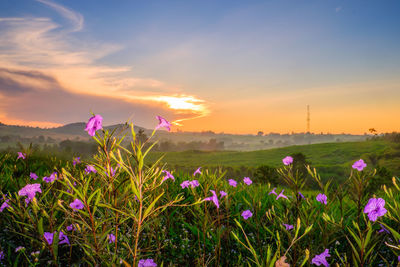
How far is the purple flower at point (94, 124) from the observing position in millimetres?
1637

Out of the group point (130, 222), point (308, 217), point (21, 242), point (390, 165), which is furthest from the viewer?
point (390, 165)

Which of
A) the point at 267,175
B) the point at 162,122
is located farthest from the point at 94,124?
the point at 267,175

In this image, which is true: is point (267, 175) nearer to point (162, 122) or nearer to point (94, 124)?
point (162, 122)

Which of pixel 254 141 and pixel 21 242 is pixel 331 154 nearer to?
pixel 21 242

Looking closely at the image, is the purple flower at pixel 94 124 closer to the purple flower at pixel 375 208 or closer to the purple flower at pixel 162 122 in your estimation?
the purple flower at pixel 162 122

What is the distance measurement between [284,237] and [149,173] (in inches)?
104

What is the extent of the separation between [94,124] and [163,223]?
3.20m

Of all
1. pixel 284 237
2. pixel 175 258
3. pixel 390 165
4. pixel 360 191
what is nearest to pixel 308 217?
pixel 360 191

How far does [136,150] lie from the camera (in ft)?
5.58

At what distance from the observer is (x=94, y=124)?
1.65 meters

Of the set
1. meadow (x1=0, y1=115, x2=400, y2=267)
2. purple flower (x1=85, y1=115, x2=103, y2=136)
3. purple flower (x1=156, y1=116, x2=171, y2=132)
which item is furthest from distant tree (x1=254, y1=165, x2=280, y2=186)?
purple flower (x1=85, y1=115, x2=103, y2=136)

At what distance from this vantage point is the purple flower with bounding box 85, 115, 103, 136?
1.64 meters

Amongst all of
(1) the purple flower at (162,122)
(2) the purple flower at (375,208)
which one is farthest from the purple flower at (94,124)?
(2) the purple flower at (375,208)

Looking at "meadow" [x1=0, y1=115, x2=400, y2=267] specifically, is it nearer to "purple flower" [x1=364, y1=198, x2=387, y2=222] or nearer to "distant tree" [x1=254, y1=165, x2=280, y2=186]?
"purple flower" [x1=364, y1=198, x2=387, y2=222]
